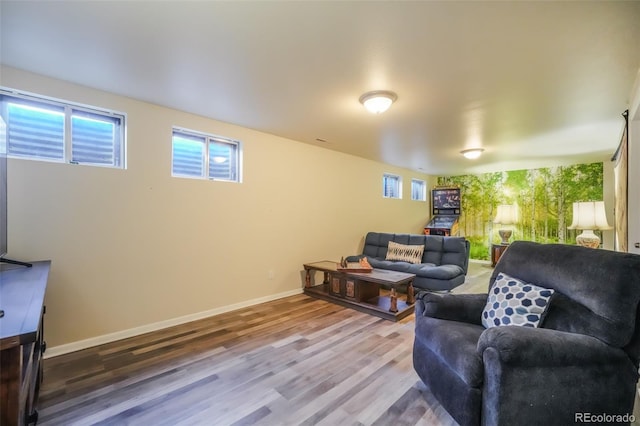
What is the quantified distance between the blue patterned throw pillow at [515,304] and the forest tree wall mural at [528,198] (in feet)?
17.7

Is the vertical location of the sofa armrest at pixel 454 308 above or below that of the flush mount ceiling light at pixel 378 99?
below

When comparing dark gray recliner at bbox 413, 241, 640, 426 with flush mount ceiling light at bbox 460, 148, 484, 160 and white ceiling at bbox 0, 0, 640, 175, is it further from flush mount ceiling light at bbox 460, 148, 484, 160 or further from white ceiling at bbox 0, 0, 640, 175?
flush mount ceiling light at bbox 460, 148, 484, 160

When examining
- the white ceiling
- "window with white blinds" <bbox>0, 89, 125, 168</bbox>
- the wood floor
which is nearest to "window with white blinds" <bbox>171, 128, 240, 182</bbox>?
the white ceiling

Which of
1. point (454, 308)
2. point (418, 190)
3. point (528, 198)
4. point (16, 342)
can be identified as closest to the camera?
point (16, 342)

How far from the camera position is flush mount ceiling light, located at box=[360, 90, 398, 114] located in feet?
8.75

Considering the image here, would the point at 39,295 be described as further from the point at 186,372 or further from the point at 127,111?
the point at 127,111

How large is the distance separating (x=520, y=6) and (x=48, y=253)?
12.8 ft

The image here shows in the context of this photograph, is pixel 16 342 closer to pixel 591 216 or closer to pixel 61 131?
pixel 61 131

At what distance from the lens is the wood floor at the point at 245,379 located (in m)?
1.76

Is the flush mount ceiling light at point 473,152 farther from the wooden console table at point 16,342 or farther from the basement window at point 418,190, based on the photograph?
the wooden console table at point 16,342

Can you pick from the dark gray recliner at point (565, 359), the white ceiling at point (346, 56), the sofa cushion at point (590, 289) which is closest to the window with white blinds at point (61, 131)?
the white ceiling at point (346, 56)

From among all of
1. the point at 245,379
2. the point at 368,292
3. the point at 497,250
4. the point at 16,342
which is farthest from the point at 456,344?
the point at 497,250

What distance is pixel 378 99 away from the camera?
269 cm

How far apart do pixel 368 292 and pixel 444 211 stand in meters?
4.99
